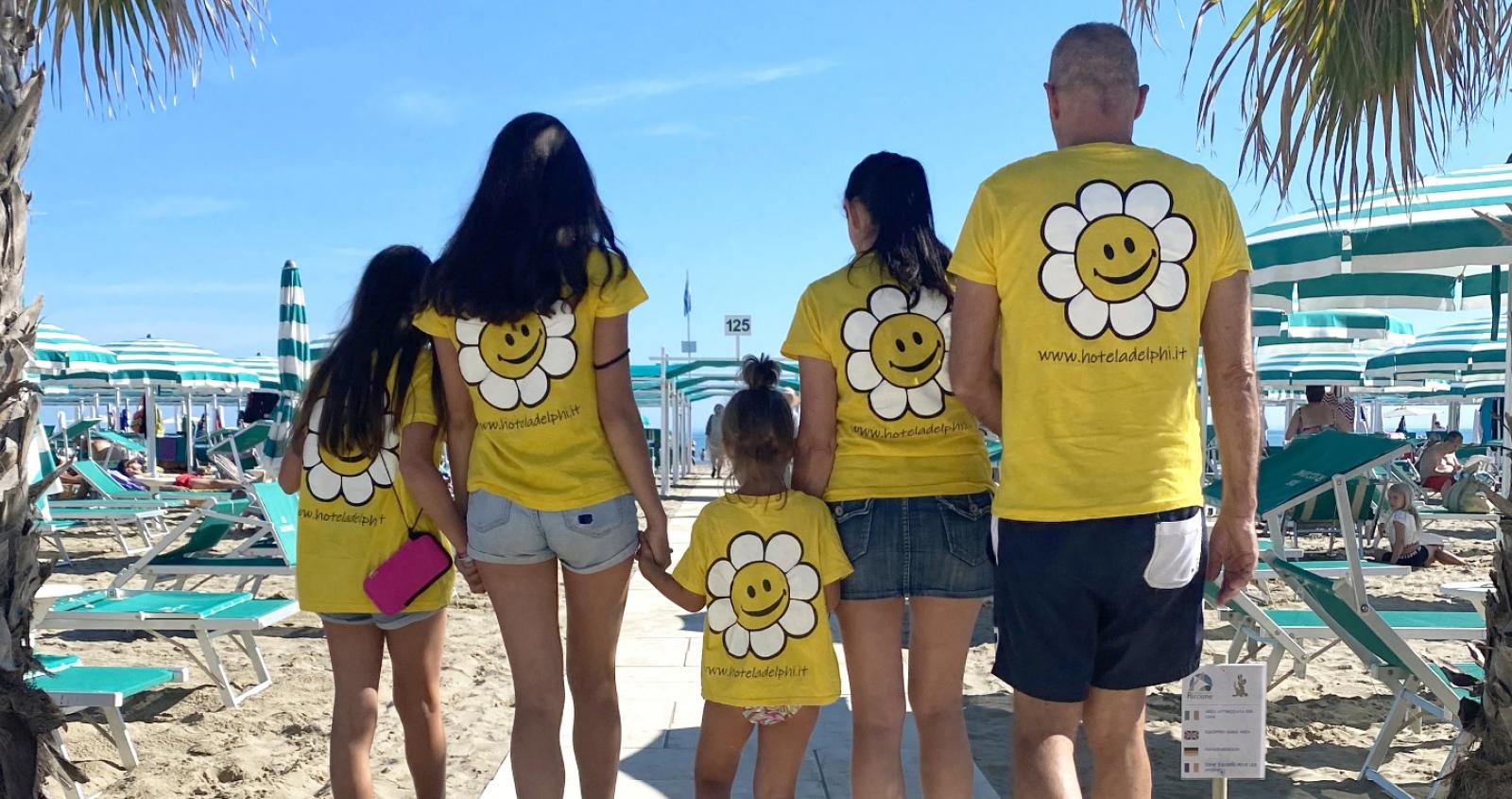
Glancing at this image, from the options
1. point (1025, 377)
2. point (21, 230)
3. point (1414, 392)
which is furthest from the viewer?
point (1414, 392)

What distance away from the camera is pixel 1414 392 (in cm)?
3158

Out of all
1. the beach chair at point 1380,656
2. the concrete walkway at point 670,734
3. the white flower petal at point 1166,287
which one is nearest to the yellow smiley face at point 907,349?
the white flower petal at point 1166,287

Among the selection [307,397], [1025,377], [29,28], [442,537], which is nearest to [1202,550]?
[1025,377]

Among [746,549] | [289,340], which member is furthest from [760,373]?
[289,340]

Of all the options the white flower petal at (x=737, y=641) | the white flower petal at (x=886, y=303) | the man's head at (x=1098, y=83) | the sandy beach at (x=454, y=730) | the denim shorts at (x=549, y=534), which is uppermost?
the man's head at (x=1098, y=83)

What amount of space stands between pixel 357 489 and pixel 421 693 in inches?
21.8

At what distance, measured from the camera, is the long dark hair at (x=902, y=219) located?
2693 mm

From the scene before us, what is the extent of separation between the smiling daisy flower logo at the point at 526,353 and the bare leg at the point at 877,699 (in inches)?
35.3

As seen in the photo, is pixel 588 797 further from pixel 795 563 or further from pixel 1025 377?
pixel 1025 377

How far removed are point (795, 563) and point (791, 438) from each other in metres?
0.31

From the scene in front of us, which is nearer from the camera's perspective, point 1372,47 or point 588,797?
point 588,797

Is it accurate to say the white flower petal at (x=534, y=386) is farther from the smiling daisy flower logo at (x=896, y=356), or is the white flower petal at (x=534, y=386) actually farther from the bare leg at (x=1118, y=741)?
the bare leg at (x=1118, y=741)

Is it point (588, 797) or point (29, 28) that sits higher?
point (29, 28)

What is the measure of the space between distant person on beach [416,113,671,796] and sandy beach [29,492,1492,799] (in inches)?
51.8
